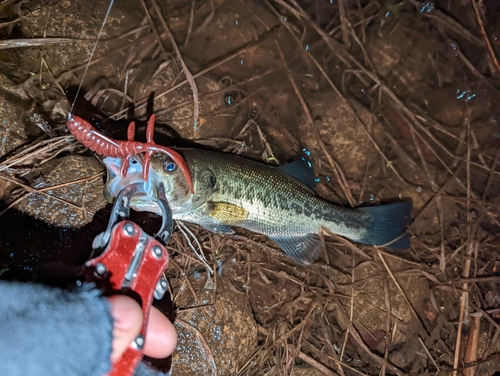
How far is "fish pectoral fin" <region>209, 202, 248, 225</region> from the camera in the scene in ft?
9.29

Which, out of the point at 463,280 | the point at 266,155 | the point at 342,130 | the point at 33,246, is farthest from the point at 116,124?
the point at 463,280

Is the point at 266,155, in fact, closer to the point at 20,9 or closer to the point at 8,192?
the point at 8,192

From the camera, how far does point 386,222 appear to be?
Result: 332 cm

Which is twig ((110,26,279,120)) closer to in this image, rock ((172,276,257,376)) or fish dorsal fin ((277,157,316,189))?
fish dorsal fin ((277,157,316,189))

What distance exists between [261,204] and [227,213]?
0.31m

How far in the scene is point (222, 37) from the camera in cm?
349

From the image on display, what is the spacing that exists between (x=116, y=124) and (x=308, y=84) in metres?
2.00

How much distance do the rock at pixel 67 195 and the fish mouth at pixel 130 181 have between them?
632 mm

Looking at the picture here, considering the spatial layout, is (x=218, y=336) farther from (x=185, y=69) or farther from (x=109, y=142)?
(x=185, y=69)

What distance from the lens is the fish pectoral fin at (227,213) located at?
283cm

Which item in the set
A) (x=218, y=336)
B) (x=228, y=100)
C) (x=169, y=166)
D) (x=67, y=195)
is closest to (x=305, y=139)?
(x=228, y=100)

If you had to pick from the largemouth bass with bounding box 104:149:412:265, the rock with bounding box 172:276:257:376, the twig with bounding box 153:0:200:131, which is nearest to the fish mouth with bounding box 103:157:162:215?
the largemouth bass with bounding box 104:149:412:265

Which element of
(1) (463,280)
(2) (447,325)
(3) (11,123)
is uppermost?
(3) (11,123)

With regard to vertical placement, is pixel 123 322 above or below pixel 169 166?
below
